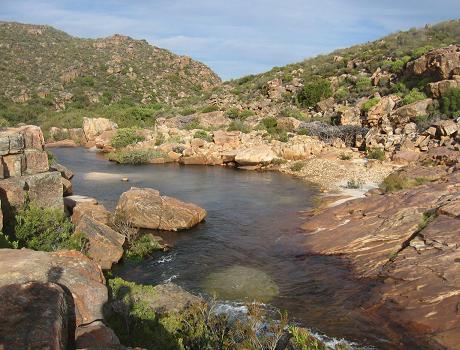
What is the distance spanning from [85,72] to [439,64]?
53241mm

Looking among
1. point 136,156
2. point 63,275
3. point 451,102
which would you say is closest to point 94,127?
point 136,156

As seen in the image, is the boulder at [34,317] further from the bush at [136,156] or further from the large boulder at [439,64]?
the large boulder at [439,64]

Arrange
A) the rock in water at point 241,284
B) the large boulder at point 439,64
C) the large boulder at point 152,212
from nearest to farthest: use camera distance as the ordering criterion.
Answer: the rock in water at point 241,284
the large boulder at point 152,212
the large boulder at point 439,64

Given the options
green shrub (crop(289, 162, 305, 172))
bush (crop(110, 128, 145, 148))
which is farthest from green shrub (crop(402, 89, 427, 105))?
bush (crop(110, 128, 145, 148))

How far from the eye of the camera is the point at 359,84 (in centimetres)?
4184

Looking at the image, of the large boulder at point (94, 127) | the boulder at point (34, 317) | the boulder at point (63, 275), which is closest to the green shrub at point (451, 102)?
the boulder at point (63, 275)

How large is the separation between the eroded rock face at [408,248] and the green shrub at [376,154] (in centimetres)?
Result: 1065

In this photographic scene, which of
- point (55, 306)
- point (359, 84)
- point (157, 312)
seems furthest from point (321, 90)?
point (55, 306)

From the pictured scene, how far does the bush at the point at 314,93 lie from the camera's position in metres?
44.1

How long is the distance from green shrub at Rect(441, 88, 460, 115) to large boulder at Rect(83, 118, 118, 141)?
30628 mm

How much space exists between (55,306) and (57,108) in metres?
57.3

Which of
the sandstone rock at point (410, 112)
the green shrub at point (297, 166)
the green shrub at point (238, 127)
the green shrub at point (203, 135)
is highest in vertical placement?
the sandstone rock at point (410, 112)

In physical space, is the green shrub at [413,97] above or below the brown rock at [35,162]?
above

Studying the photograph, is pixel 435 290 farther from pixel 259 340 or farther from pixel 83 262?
pixel 83 262
